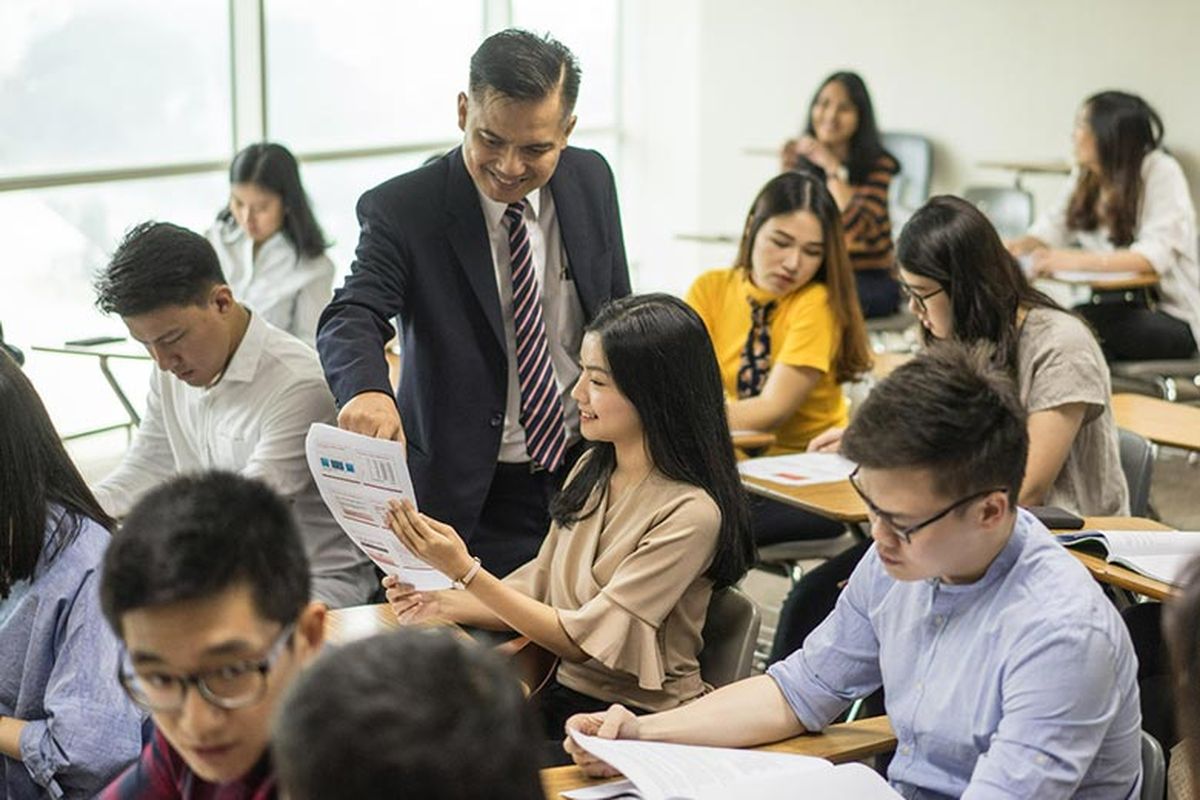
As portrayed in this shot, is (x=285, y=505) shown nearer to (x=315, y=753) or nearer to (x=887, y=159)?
(x=315, y=753)

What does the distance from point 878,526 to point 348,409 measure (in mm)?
964

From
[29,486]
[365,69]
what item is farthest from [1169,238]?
[29,486]

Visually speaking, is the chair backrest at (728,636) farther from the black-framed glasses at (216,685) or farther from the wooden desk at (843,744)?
the black-framed glasses at (216,685)

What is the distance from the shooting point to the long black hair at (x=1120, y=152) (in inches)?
234

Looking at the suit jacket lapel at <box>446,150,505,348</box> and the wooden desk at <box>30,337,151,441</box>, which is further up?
the suit jacket lapel at <box>446,150,505,348</box>

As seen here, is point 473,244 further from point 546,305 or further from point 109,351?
point 109,351

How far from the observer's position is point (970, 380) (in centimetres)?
203

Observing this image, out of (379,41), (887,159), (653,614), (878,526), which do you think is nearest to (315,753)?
(878,526)

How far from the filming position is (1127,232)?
6.00 meters

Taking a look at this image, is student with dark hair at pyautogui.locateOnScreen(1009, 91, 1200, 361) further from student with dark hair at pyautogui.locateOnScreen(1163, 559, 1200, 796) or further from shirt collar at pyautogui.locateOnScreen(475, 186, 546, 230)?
student with dark hair at pyautogui.locateOnScreen(1163, 559, 1200, 796)

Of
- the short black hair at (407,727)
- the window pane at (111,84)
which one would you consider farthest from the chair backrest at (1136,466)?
the window pane at (111,84)

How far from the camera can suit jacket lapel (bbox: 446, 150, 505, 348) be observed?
9.89 ft

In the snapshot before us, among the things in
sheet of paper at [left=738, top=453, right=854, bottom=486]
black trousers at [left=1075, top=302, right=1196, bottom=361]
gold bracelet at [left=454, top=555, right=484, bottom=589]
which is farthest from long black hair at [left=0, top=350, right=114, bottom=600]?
black trousers at [left=1075, top=302, right=1196, bottom=361]

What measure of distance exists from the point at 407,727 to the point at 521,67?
192cm
